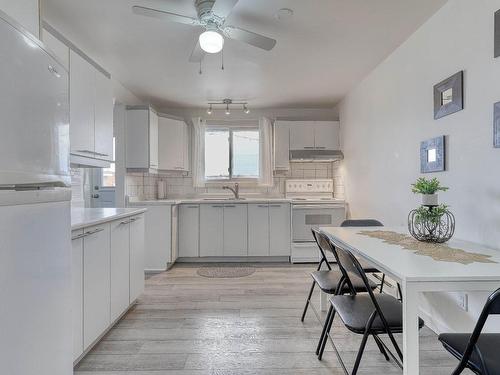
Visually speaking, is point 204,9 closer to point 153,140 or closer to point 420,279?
point 420,279

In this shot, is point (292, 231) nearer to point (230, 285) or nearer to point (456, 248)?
point (230, 285)

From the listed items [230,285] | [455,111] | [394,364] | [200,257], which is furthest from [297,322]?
[200,257]

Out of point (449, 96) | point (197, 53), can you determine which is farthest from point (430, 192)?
point (197, 53)

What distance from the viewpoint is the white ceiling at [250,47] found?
2229 millimetres

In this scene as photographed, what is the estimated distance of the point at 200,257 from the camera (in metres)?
4.53

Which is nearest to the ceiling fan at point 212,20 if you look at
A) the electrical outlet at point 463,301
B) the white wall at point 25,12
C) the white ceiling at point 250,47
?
the white ceiling at point 250,47

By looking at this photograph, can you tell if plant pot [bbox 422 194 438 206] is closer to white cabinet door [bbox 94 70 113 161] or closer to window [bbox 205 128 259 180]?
white cabinet door [bbox 94 70 113 161]

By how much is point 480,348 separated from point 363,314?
515 millimetres

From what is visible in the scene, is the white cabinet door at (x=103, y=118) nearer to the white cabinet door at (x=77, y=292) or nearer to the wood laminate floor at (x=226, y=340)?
the white cabinet door at (x=77, y=292)

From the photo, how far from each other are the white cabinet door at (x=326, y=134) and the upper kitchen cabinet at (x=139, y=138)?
2413 mm

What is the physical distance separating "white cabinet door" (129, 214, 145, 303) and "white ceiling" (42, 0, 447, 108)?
155 cm

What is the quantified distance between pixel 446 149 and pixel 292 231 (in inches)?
98.2

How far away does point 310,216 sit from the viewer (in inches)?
173

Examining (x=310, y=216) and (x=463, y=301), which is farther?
(x=310, y=216)
